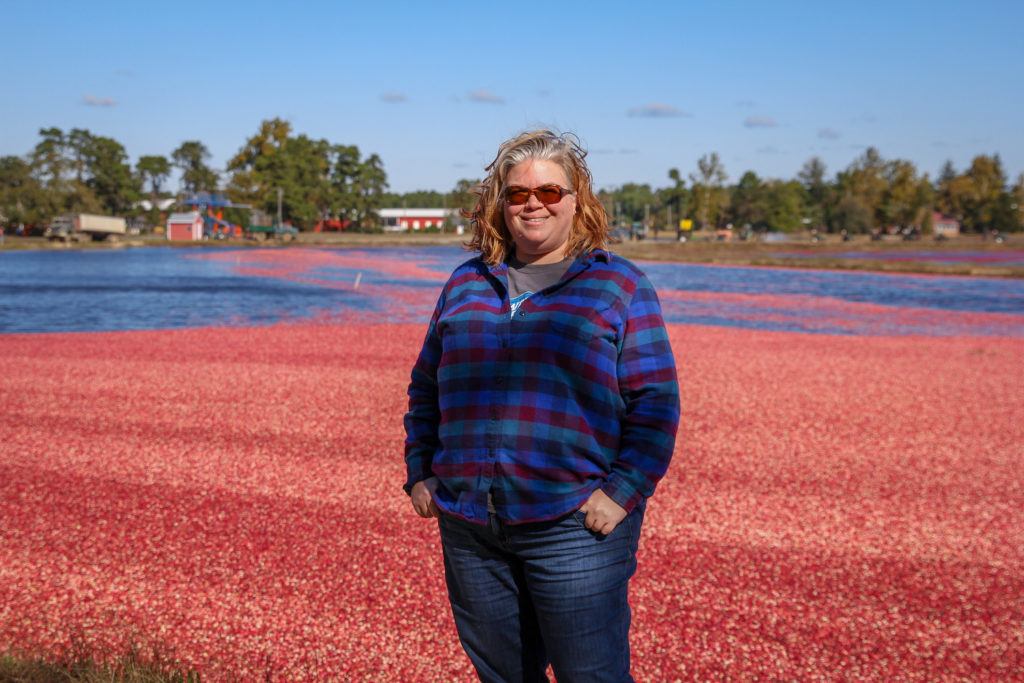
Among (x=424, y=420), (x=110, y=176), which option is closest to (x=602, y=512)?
(x=424, y=420)

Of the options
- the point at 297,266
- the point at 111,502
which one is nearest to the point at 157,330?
the point at 111,502

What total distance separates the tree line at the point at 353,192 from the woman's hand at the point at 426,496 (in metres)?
105

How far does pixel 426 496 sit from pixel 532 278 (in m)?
0.73

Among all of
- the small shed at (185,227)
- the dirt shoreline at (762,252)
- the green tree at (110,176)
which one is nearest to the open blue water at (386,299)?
the dirt shoreline at (762,252)

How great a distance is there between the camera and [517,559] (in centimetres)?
249

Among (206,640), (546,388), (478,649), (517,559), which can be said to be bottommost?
(206,640)

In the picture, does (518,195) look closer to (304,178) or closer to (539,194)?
(539,194)

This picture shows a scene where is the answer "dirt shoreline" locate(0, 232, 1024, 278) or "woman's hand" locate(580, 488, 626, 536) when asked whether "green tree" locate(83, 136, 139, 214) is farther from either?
"woman's hand" locate(580, 488, 626, 536)

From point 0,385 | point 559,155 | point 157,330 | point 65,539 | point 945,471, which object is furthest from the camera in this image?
point 157,330

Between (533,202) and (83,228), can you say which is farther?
(83,228)

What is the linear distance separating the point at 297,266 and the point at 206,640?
165 ft

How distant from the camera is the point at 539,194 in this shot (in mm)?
2510

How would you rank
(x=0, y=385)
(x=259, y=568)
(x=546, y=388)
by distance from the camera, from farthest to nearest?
(x=0, y=385) < (x=259, y=568) < (x=546, y=388)

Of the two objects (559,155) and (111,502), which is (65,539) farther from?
(559,155)
